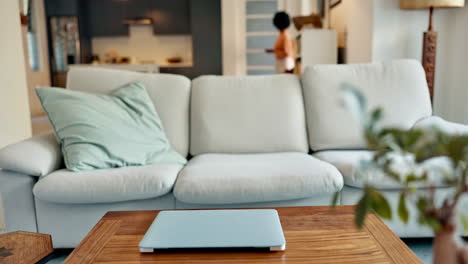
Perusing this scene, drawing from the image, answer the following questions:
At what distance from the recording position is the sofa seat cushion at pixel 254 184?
1748 mm

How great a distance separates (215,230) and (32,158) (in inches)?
45.1

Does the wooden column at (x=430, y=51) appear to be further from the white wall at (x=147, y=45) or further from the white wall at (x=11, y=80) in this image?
the white wall at (x=147, y=45)

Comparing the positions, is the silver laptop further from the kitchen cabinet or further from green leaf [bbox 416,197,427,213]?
the kitchen cabinet

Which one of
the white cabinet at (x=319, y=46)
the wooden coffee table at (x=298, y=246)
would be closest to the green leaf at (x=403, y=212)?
the wooden coffee table at (x=298, y=246)

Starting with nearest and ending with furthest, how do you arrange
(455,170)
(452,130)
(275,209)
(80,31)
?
(455,170), (275,209), (452,130), (80,31)

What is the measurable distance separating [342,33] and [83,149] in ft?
11.6

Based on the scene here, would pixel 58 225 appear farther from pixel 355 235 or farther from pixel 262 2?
pixel 262 2

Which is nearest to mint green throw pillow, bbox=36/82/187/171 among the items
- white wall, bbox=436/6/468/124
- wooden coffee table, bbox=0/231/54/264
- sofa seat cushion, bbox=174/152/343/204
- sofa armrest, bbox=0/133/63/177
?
sofa armrest, bbox=0/133/63/177

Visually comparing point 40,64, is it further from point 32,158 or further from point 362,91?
point 362,91

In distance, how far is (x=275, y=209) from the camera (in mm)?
1323

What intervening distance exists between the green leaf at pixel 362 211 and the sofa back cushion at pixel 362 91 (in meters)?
1.86

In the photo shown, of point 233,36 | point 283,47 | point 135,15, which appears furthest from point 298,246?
point 135,15

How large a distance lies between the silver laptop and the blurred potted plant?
1.69ft

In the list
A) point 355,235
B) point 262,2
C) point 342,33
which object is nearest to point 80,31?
point 262,2
